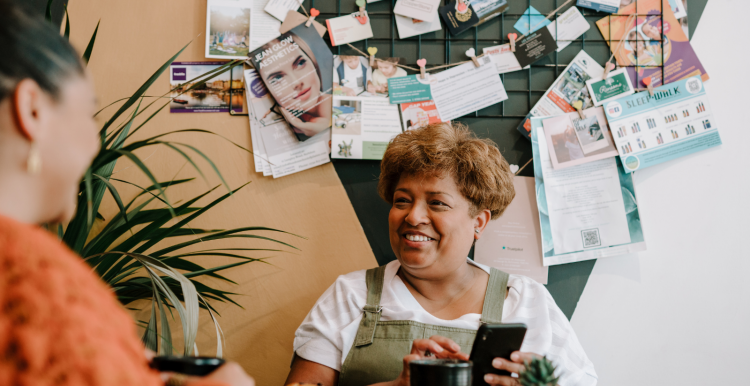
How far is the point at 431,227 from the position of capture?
124cm

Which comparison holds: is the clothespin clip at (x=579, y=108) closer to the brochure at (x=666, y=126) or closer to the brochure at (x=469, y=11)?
the brochure at (x=666, y=126)

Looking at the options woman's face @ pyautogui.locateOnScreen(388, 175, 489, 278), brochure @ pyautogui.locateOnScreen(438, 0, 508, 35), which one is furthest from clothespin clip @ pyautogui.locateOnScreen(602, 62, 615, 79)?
woman's face @ pyautogui.locateOnScreen(388, 175, 489, 278)

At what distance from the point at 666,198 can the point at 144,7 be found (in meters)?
1.89

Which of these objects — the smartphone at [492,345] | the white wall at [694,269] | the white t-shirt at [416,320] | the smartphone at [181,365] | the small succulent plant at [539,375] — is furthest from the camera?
the white wall at [694,269]

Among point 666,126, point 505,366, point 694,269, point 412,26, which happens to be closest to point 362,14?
point 412,26

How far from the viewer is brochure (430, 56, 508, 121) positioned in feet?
4.99

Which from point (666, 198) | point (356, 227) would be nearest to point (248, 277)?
point (356, 227)

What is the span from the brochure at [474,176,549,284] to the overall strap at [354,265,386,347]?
386mm

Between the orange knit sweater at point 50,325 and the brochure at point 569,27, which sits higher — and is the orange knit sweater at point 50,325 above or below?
below

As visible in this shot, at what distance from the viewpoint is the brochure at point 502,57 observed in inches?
60.1

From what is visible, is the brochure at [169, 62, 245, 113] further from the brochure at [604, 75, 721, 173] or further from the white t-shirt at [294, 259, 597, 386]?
the brochure at [604, 75, 721, 173]

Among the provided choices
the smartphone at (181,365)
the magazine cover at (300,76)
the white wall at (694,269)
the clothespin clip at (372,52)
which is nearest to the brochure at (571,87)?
the white wall at (694,269)

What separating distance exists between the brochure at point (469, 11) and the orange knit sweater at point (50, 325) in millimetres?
1375

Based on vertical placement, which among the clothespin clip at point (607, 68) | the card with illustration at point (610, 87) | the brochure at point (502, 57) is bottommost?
the card with illustration at point (610, 87)
